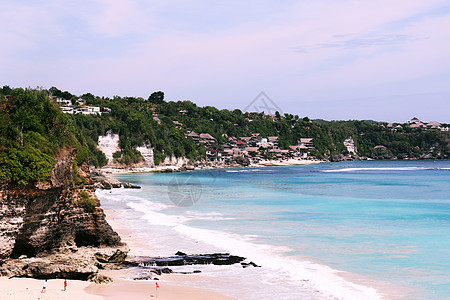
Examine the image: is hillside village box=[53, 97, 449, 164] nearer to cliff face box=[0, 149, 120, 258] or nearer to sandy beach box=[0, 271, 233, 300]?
cliff face box=[0, 149, 120, 258]

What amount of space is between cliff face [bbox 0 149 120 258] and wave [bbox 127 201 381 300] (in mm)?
4939

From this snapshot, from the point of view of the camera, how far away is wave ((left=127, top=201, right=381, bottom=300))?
13.1 meters

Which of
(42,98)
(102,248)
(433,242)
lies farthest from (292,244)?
(42,98)

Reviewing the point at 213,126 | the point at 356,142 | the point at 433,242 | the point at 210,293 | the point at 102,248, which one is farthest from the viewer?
the point at 356,142

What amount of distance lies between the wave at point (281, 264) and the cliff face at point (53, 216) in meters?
4.94

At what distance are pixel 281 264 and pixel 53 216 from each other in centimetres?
747

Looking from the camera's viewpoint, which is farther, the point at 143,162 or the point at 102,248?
the point at 143,162

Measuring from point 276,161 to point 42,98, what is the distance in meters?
119

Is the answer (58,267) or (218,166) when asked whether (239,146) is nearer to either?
(218,166)

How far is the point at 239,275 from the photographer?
14.1 meters

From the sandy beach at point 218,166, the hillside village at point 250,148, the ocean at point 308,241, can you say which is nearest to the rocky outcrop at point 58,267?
the ocean at point 308,241

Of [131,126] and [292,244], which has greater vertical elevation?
[131,126]

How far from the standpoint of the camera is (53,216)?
1358 centimetres

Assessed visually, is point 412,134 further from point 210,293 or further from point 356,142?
point 210,293
